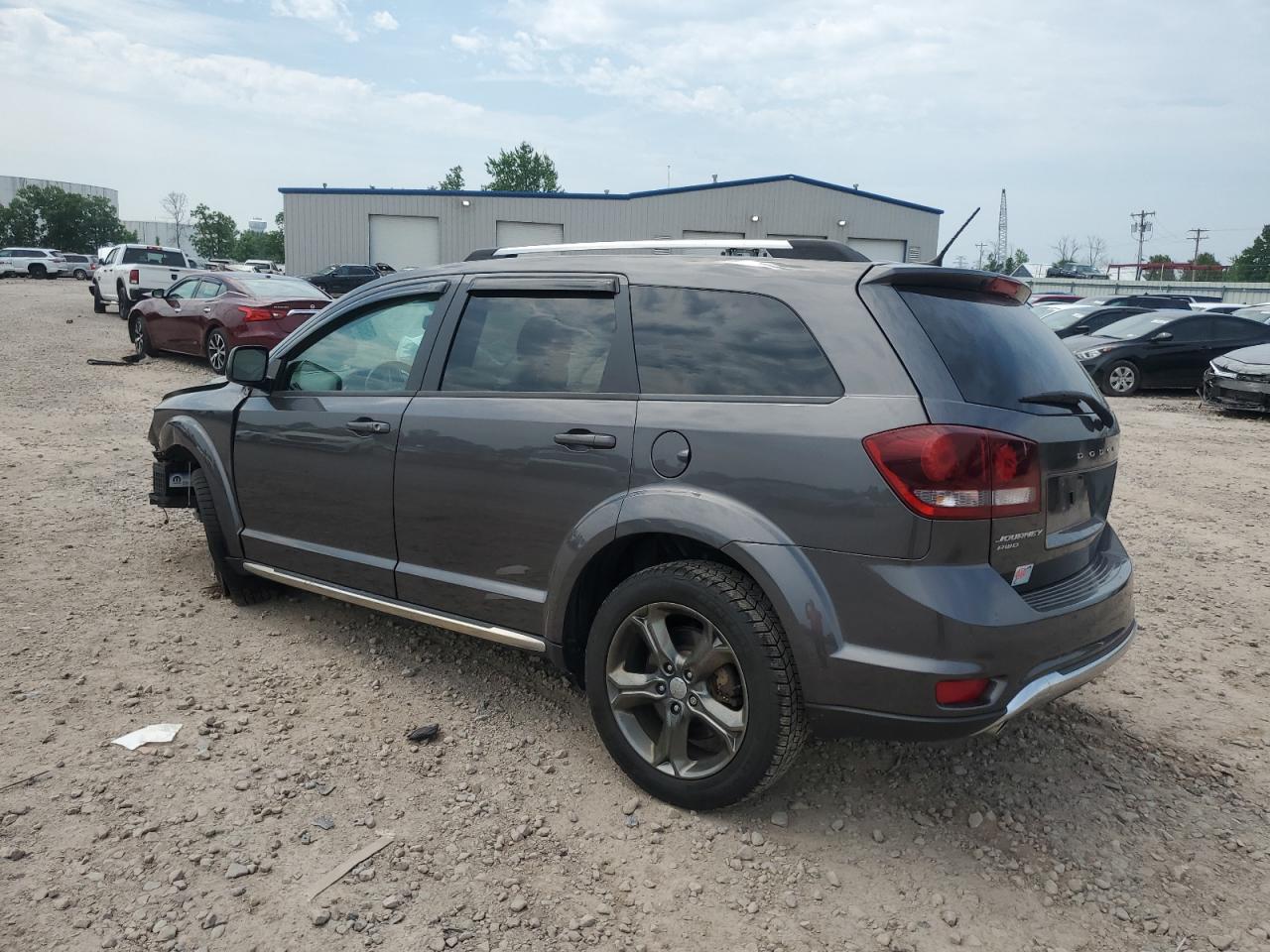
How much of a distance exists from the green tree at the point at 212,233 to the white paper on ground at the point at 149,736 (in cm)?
10694

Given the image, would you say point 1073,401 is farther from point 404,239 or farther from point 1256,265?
point 1256,265

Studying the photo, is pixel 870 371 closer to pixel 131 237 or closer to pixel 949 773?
pixel 949 773

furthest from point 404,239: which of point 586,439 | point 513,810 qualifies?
point 513,810

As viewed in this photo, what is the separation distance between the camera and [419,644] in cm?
438

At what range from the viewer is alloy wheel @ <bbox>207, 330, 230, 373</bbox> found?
1274 centimetres

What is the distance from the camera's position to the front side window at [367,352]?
395 cm

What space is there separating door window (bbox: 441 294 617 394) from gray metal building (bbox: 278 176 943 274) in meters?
34.4

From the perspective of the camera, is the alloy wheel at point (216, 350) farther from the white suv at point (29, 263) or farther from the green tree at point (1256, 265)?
the green tree at point (1256, 265)

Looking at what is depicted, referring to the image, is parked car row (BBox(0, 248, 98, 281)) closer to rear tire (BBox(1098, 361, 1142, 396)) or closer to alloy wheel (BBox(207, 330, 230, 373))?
alloy wheel (BBox(207, 330, 230, 373))

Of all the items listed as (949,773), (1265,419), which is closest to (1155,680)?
(949,773)

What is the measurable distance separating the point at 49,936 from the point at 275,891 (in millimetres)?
548

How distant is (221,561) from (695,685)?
9.44ft

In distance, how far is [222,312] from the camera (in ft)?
42.3

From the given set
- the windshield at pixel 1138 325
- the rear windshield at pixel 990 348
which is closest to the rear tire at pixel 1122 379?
the windshield at pixel 1138 325
